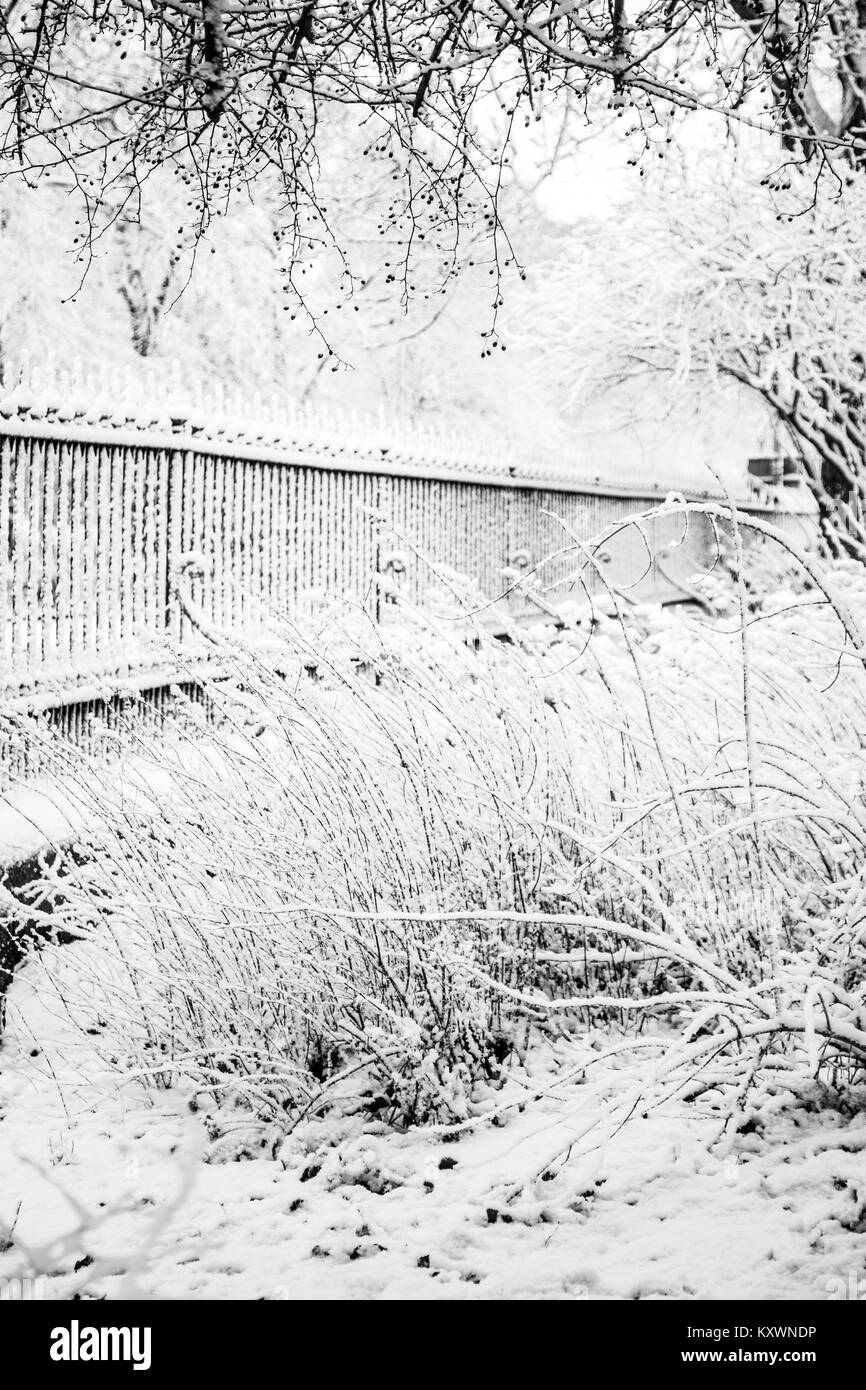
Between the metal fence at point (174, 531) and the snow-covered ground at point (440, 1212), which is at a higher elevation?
the metal fence at point (174, 531)

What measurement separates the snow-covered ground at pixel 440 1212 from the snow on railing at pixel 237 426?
3.77m

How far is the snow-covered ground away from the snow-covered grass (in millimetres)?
13

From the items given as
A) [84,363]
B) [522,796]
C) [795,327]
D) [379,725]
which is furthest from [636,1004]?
[84,363]

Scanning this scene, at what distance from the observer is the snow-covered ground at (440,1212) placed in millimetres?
2273

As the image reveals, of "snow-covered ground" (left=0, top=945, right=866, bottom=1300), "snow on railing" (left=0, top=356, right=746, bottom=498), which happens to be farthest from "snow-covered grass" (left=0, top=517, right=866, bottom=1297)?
"snow on railing" (left=0, top=356, right=746, bottom=498)

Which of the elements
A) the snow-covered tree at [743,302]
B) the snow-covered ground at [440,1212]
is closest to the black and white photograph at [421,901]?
the snow-covered ground at [440,1212]

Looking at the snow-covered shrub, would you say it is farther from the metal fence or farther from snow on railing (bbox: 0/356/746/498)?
snow on railing (bbox: 0/356/746/498)

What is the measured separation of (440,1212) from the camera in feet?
8.48

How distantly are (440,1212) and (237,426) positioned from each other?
586cm

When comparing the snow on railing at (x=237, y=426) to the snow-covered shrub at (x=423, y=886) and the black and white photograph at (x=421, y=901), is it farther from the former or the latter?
the snow-covered shrub at (x=423, y=886)

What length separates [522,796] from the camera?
10.2 ft

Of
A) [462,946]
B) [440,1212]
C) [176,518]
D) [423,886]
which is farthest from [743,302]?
[440,1212]

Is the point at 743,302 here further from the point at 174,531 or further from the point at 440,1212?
the point at 440,1212
